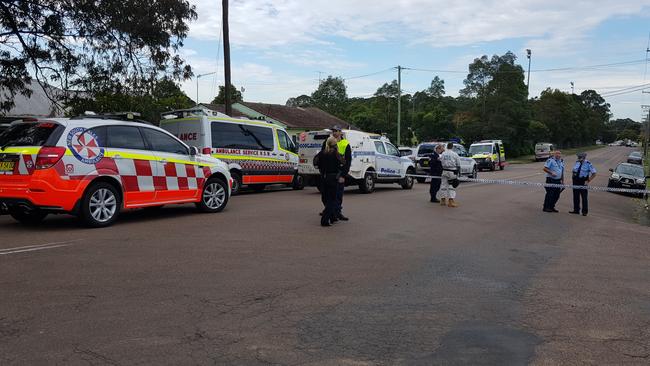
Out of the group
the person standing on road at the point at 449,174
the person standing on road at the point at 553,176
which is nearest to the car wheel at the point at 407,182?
the person standing on road at the point at 449,174

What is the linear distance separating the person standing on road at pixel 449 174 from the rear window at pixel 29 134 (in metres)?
9.29

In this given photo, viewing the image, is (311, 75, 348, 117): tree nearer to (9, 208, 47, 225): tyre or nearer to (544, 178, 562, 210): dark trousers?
(544, 178, 562, 210): dark trousers

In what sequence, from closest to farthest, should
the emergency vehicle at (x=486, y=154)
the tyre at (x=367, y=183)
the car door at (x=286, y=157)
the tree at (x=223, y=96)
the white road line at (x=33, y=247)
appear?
the white road line at (x=33, y=247) < the tyre at (x=367, y=183) < the car door at (x=286, y=157) < the emergency vehicle at (x=486, y=154) < the tree at (x=223, y=96)

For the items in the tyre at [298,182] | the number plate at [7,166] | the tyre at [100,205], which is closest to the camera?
the number plate at [7,166]

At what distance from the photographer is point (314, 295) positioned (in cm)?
544

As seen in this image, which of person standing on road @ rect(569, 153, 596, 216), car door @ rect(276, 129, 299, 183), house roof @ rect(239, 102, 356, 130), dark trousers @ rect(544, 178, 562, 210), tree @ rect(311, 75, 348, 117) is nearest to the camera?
person standing on road @ rect(569, 153, 596, 216)

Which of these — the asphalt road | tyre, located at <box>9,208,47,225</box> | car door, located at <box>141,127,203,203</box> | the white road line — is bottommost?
the asphalt road

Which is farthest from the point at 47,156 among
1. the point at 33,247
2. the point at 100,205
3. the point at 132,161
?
the point at 33,247

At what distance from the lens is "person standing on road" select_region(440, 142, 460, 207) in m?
13.9

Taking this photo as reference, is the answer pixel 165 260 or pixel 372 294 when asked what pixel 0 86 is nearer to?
pixel 165 260

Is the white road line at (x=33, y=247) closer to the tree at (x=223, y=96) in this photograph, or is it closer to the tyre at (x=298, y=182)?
the tyre at (x=298, y=182)

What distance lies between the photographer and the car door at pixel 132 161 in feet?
29.4

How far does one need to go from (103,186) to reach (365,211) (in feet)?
18.9

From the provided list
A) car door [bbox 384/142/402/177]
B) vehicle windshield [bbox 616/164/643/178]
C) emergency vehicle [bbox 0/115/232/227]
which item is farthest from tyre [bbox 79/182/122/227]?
vehicle windshield [bbox 616/164/643/178]
